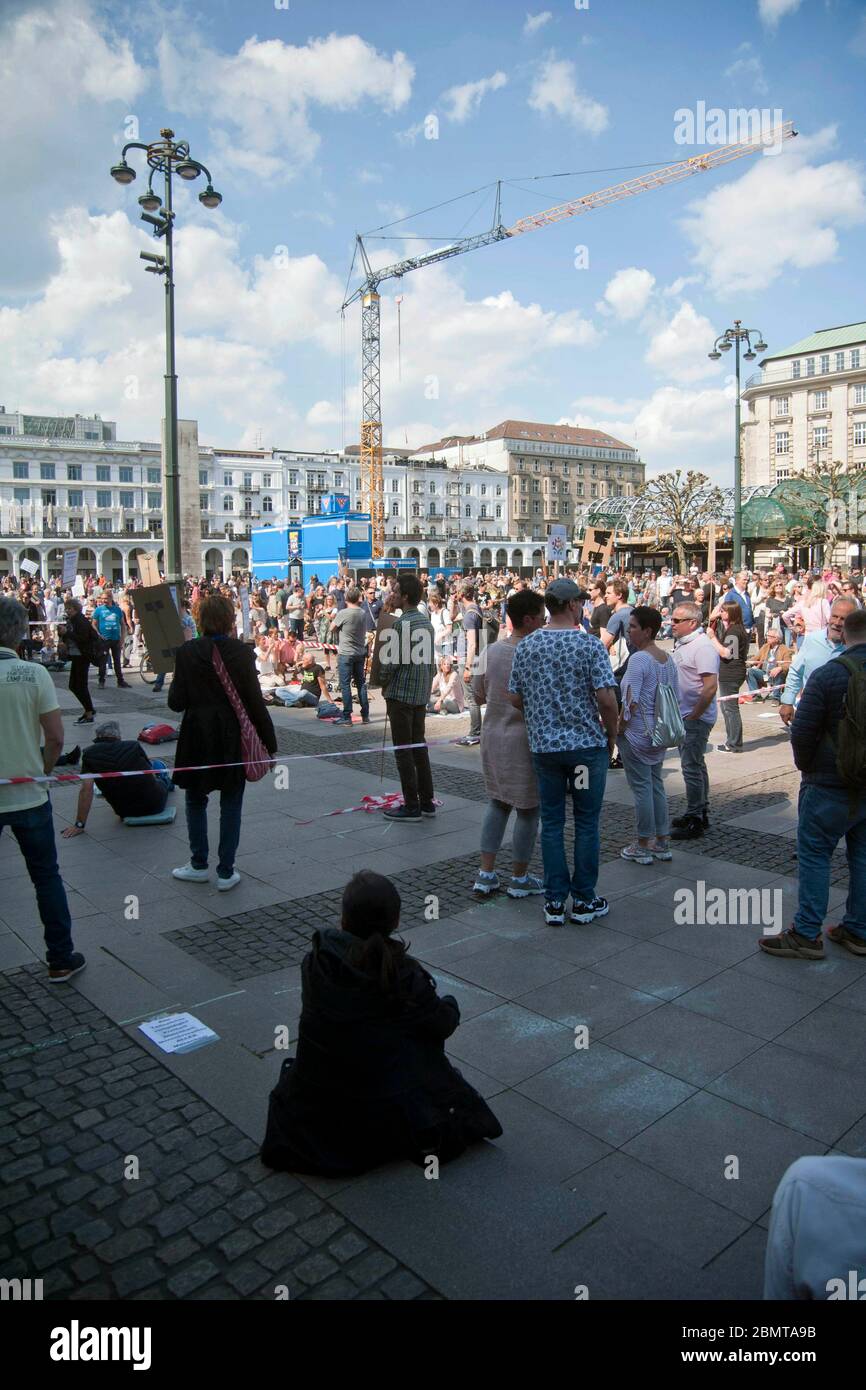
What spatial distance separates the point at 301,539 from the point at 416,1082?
34.4 metres

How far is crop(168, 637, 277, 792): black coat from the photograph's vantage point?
5.56 meters

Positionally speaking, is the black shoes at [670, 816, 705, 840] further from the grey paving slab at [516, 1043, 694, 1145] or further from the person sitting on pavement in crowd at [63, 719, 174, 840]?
the person sitting on pavement in crowd at [63, 719, 174, 840]

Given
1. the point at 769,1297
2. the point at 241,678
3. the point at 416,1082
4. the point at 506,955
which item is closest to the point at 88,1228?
the point at 416,1082

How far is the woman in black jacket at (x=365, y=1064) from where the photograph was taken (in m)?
2.86

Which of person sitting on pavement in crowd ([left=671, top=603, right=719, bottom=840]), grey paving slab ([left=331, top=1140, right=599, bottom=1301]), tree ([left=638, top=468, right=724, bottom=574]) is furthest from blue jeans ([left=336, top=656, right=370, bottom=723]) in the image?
tree ([left=638, top=468, right=724, bottom=574])

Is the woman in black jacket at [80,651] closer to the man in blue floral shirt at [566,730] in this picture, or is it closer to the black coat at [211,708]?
the black coat at [211,708]

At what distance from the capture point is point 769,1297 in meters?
1.77

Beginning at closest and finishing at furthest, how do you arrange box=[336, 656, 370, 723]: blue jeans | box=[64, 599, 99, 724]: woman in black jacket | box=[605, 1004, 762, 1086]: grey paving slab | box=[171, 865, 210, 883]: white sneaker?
box=[605, 1004, 762, 1086]: grey paving slab
box=[171, 865, 210, 883]: white sneaker
box=[336, 656, 370, 723]: blue jeans
box=[64, 599, 99, 724]: woman in black jacket

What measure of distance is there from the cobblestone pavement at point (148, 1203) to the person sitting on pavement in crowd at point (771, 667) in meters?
12.0

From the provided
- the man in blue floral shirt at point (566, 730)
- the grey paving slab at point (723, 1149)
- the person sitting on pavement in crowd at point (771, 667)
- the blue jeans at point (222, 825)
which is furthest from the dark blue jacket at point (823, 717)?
the person sitting on pavement in crowd at point (771, 667)

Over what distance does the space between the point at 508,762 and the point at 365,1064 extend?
269cm

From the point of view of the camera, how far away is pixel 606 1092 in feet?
11.1

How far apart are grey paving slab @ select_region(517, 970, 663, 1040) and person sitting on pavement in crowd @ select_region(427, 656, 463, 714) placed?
9.41 meters
